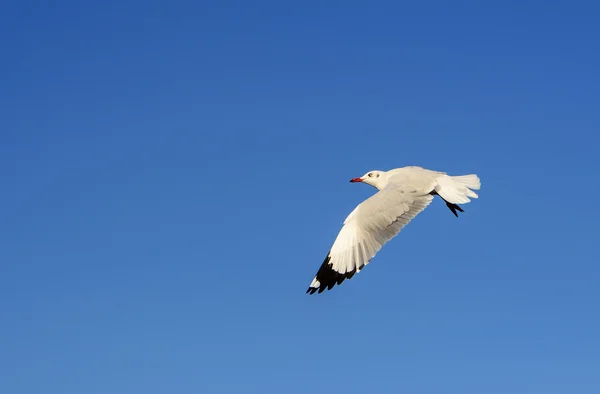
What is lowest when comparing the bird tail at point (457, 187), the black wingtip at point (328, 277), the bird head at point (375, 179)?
the black wingtip at point (328, 277)

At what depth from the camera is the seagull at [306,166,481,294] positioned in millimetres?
11195

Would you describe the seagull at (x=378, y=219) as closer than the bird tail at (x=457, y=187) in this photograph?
Yes

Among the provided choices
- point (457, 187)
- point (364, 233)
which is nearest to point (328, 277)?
point (364, 233)

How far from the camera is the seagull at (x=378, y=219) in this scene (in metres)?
11.2

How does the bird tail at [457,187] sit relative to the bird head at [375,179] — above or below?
below

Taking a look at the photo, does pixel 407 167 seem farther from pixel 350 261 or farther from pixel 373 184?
pixel 350 261

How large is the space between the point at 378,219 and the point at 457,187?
4.06ft

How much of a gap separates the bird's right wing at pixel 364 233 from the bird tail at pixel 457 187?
14.5 inches

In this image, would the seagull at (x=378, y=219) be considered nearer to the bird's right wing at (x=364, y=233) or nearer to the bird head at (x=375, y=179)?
the bird's right wing at (x=364, y=233)

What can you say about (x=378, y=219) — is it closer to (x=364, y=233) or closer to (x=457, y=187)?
(x=364, y=233)

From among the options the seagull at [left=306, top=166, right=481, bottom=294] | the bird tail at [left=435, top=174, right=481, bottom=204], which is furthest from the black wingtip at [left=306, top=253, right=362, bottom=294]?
the bird tail at [left=435, top=174, right=481, bottom=204]

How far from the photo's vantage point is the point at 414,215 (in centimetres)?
1139

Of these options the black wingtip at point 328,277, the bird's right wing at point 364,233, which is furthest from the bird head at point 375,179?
the black wingtip at point 328,277

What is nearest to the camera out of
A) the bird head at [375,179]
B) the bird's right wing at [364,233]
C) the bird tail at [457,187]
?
the bird's right wing at [364,233]
